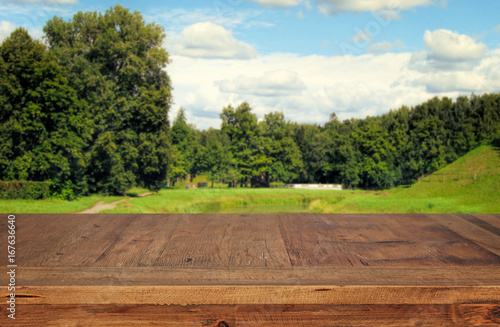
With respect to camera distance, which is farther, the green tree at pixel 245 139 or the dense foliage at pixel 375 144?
the green tree at pixel 245 139

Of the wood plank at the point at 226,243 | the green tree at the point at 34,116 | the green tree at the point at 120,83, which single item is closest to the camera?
the wood plank at the point at 226,243

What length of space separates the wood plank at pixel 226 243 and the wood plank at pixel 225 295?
264 millimetres

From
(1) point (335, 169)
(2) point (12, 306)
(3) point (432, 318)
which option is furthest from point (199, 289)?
(1) point (335, 169)

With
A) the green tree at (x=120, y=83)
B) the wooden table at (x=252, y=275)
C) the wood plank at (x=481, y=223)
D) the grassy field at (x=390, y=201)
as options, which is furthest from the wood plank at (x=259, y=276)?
the green tree at (x=120, y=83)

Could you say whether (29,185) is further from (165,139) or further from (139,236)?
(139,236)

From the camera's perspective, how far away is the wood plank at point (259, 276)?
57.1 inches

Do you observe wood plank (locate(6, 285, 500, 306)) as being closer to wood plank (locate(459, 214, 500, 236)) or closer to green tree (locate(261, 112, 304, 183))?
wood plank (locate(459, 214, 500, 236))

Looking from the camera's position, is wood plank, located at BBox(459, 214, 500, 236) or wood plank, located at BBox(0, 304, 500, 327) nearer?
wood plank, located at BBox(0, 304, 500, 327)

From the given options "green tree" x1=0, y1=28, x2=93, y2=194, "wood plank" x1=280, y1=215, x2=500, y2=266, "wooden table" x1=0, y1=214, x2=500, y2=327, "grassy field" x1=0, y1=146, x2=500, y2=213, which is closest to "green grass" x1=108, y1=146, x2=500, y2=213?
"grassy field" x1=0, y1=146, x2=500, y2=213

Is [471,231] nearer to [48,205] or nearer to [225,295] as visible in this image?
[225,295]

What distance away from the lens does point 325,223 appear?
2.24 m

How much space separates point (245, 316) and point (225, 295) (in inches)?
3.9

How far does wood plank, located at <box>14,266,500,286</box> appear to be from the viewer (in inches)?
57.1

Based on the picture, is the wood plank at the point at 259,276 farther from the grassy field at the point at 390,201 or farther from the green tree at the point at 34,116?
the green tree at the point at 34,116
